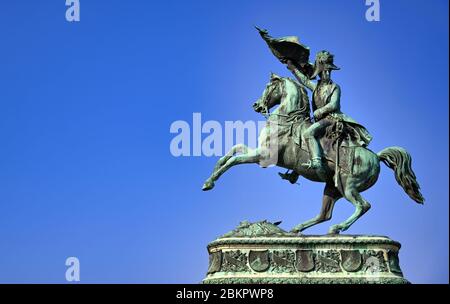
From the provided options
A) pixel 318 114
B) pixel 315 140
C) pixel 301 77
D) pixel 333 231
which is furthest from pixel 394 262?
pixel 301 77

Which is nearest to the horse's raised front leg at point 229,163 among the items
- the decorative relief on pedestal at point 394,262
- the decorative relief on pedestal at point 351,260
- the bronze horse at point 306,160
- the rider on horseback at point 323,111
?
the bronze horse at point 306,160

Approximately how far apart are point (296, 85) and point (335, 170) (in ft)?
7.65

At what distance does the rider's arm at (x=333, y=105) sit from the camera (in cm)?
3047

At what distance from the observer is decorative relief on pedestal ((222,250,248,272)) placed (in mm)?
29016

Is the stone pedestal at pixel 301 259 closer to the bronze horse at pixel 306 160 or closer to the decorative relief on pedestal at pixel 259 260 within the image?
the decorative relief on pedestal at pixel 259 260

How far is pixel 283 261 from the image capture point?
2906 cm

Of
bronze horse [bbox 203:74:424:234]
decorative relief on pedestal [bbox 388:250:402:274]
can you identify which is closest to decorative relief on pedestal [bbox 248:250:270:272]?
bronze horse [bbox 203:74:424:234]

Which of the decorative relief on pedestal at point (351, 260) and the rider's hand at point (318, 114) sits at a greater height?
the rider's hand at point (318, 114)

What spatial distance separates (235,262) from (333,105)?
14.7ft

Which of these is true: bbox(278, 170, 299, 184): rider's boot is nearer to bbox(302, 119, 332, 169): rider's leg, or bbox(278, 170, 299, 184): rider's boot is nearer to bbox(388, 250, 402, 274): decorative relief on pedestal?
bbox(302, 119, 332, 169): rider's leg

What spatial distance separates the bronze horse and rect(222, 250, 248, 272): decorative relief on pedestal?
5.97 ft

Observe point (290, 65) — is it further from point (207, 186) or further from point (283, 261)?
point (283, 261)
